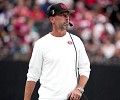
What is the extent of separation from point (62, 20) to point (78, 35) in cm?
742

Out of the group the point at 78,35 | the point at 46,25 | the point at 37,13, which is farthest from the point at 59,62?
the point at 37,13

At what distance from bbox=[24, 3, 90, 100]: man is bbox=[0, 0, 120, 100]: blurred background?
428cm

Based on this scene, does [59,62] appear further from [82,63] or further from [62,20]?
[62,20]

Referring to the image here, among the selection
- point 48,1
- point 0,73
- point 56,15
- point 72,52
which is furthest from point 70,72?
point 48,1

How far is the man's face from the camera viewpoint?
262 inches

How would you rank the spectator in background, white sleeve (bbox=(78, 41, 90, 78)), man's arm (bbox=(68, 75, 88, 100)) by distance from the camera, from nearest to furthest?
man's arm (bbox=(68, 75, 88, 100)) → white sleeve (bbox=(78, 41, 90, 78)) → the spectator in background

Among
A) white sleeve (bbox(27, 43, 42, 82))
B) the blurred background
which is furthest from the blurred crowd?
white sleeve (bbox(27, 43, 42, 82))

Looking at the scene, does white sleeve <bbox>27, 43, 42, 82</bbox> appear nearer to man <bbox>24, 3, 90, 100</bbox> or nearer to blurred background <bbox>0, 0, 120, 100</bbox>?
man <bbox>24, 3, 90, 100</bbox>

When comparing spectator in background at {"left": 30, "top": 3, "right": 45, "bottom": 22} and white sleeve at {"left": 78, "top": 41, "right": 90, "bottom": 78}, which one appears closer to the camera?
white sleeve at {"left": 78, "top": 41, "right": 90, "bottom": 78}

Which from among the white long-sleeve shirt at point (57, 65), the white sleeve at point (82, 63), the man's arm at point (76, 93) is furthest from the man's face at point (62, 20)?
the man's arm at point (76, 93)

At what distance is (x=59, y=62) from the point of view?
6570mm

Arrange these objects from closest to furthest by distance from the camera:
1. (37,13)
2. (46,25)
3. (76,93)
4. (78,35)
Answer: (76,93) → (78,35) → (46,25) → (37,13)

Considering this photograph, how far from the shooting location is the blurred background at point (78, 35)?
1113 cm

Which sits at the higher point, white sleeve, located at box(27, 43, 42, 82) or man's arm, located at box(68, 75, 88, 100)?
white sleeve, located at box(27, 43, 42, 82)
